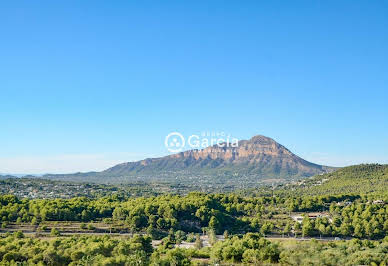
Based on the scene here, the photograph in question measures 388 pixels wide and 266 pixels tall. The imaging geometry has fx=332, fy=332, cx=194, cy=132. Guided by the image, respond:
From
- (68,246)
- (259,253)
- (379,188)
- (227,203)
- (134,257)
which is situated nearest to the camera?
(134,257)

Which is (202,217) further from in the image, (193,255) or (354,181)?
(354,181)

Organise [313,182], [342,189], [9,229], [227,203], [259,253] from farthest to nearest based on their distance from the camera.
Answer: [313,182], [342,189], [227,203], [9,229], [259,253]

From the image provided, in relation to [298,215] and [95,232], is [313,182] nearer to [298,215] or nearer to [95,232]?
[298,215]

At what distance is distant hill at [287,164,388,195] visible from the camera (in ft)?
354

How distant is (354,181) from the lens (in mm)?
120625

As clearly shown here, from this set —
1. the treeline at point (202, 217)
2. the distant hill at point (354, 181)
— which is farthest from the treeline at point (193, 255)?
the distant hill at point (354, 181)

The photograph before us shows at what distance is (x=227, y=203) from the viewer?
3152 inches

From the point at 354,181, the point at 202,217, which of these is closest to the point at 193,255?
the point at 202,217

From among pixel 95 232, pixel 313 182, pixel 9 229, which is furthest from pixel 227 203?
pixel 313 182

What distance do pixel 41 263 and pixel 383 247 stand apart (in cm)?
3296

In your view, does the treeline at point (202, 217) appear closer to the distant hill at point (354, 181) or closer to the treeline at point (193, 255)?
the treeline at point (193, 255)

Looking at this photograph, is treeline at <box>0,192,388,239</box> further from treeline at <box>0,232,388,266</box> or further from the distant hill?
the distant hill

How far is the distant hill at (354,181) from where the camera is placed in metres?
108

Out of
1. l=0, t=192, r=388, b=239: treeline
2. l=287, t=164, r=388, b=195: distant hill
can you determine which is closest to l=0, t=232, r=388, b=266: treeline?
l=0, t=192, r=388, b=239: treeline
